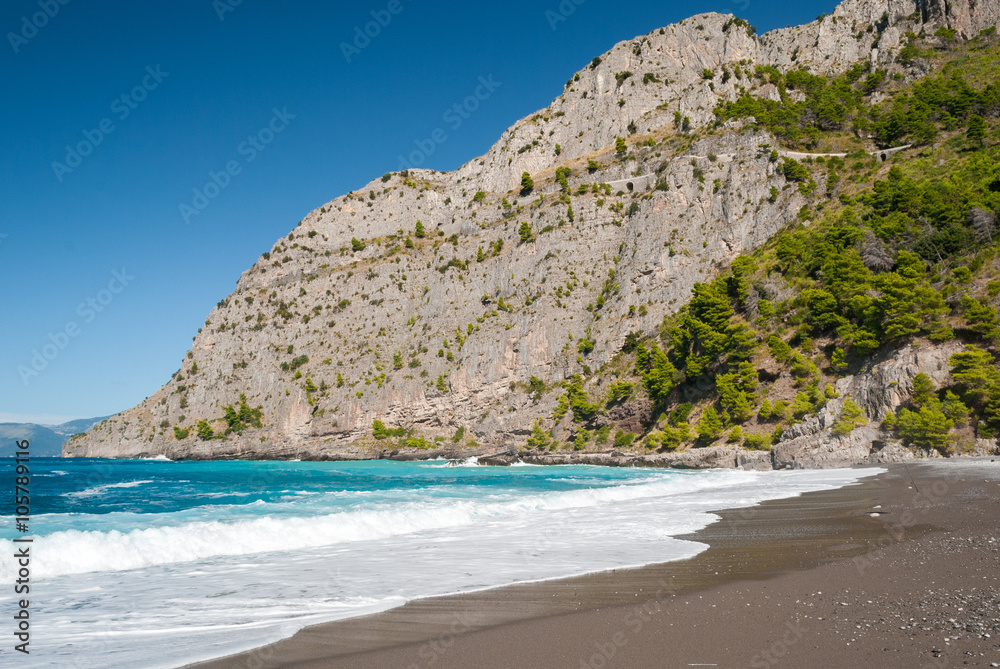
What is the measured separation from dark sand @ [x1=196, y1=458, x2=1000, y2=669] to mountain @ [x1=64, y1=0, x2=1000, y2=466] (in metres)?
27.9

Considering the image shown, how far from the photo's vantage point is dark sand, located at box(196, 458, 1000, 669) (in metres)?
4.35

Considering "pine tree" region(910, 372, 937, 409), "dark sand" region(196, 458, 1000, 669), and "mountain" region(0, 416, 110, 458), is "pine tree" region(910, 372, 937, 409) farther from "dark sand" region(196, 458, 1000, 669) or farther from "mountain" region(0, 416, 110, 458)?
Result: "mountain" region(0, 416, 110, 458)

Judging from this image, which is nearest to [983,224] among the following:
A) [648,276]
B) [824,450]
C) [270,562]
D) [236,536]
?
[824,450]

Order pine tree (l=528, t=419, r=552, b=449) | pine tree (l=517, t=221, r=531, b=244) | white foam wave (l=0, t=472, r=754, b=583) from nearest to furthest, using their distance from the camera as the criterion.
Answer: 1. white foam wave (l=0, t=472, r=754, b=583)
2. pine tree (l=528, t=419, r=552, b=449)
3. pine tree (l=517, t=221, r=531, b=244)

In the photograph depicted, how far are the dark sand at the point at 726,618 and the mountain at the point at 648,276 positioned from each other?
27.9 meters

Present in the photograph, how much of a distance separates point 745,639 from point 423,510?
11.7 meters

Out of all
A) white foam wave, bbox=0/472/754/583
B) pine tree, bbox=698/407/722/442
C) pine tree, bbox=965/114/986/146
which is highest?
pine tree, bbox=965/114/986/146

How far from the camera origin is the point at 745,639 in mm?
4738

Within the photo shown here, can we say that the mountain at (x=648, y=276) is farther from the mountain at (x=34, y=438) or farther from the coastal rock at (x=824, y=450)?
Answer: the mountain at (x=34, y=438)

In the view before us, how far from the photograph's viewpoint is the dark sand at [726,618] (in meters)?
4.35

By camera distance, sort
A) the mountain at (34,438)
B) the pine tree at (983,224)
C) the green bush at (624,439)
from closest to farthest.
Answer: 1. the pine tree at (983,224)
2. the green bush at (624,439)
3. the mountain at (34,438)

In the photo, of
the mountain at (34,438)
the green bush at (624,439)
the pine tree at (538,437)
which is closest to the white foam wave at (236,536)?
the green bush at (624,439)

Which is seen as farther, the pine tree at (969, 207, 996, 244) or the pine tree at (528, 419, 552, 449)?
the pine tree at (528, 419, 552, 449)

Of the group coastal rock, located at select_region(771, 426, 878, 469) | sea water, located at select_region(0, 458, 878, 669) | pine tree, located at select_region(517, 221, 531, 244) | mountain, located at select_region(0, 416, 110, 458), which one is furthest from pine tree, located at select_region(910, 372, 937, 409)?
mountain, located at select_region(0, 416, 110, 458)
